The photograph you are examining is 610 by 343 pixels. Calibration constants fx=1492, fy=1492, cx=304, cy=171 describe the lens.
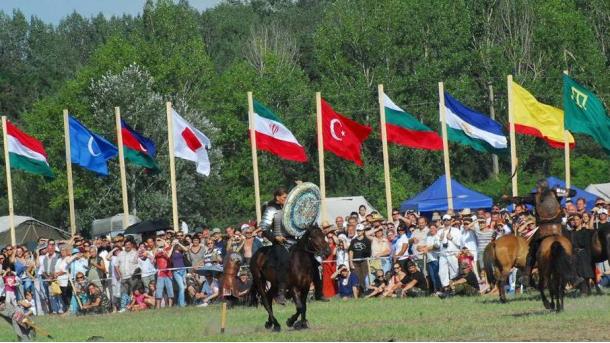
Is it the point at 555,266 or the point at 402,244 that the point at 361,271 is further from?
the point at 555,266

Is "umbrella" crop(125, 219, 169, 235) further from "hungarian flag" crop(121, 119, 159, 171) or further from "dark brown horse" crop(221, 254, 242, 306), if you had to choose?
"dark brown horse" crop(221, 254, 242, 306)

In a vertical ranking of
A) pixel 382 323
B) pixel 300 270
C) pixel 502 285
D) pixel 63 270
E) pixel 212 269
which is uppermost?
pixel 63 270

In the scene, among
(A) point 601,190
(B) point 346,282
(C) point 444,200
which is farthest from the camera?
(A) point 601,190

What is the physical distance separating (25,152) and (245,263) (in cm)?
1288

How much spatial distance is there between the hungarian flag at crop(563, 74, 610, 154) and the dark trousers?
291 inches

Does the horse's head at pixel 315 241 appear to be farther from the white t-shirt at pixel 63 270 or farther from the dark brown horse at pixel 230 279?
the white t-shirt at pixel 63 270

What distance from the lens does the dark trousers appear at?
101 ft

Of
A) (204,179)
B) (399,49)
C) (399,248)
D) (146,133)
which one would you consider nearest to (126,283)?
(399,248)

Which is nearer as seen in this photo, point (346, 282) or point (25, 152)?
point (346, 282)

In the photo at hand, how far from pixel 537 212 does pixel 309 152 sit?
57734mm

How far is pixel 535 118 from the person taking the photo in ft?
122

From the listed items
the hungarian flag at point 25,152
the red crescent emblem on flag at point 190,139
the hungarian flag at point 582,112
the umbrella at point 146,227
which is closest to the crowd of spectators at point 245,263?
the umbrella at point 146,227

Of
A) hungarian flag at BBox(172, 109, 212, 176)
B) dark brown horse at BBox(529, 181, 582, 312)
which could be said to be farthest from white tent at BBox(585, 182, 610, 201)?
dark brown horse at BBox(529, 181, 582, 312)

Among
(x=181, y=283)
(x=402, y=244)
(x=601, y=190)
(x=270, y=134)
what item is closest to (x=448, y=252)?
(x=402, y=244)
